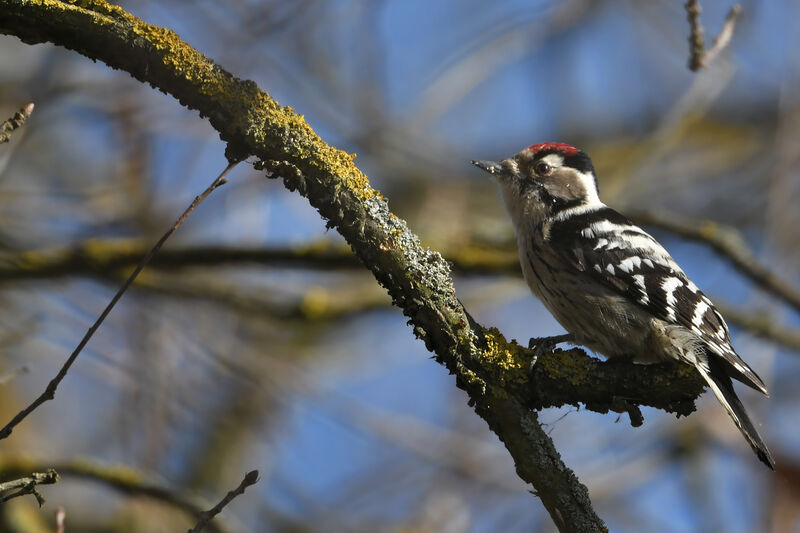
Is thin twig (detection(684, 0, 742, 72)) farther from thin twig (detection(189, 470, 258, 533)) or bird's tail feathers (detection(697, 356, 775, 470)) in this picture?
thin twig (detection(189, 470, 258, 533))

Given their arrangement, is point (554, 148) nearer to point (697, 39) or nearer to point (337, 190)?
point (697, 39)

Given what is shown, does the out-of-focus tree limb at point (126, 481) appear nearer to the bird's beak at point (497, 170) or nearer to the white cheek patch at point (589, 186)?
the bird's beak at point (497, 170)

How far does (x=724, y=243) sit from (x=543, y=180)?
117 centimetres

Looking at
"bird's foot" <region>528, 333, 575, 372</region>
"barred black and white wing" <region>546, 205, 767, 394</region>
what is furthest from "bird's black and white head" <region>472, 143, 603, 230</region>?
"bird's foot" <region>528, 333, 575, 372</region>

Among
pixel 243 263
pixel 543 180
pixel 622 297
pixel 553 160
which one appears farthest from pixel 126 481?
pixel 553 160

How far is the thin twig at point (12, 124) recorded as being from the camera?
6.75ft

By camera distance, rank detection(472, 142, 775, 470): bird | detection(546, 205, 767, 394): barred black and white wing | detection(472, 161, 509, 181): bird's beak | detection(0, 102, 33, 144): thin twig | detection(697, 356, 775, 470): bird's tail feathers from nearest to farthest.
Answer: detection(0, 102, 33, 144): thin twig < detection(697, 356, 775, 470): bird's tail feathers < detection(472, 142, 775, 470): bird < detection(546, 205, 767, 394): barred black and white wing < detection(472, 161, 509, 181): bird's beak

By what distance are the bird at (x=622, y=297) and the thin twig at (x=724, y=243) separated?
24.0 inches

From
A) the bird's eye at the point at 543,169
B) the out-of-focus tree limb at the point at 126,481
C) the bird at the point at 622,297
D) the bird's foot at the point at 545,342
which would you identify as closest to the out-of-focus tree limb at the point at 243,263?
the bird's eye at the point at 543,169

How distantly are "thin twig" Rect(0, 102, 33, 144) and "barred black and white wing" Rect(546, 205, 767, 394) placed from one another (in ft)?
7.81

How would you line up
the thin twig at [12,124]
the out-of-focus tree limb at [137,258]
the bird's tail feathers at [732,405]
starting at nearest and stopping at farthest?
the thin twig at [12,124] < the bird's tail feathers at [732,405] < the out-of-focus tree limb at [137,258]

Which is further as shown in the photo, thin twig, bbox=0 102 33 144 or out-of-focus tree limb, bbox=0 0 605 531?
out-of-focus tree limb, bbox=0 0 605 531

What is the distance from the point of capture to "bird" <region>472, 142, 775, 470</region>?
10.5ft

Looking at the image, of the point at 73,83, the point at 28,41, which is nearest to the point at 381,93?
the point at 73,83
